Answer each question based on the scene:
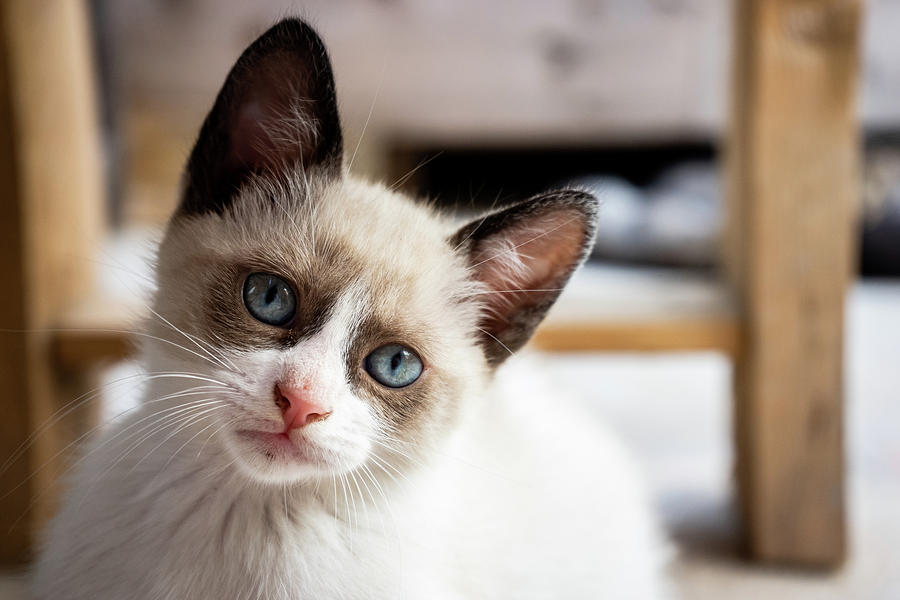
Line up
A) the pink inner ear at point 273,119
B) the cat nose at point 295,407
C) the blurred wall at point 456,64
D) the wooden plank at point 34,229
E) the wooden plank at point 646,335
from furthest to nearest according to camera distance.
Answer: the blurred wall at point 456,64 → the wooden plank at point 646,335 → the wooden plank at point 34,229 → the pink inner ear at point 273,119 → the cat nose at point 295,407

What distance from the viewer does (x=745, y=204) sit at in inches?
55.1

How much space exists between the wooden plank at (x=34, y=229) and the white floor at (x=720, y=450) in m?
0.17

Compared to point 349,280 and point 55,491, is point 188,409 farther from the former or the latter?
point 55,491

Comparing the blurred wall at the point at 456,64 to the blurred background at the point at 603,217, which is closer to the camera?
the blurred background at the point at 603,217

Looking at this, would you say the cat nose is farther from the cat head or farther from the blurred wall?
the blurred wall

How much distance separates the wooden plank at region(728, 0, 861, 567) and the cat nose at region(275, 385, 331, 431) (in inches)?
33.9

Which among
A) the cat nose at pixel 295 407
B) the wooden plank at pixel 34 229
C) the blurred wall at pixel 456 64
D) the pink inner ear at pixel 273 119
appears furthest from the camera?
the blurred wall at pixel 456 64

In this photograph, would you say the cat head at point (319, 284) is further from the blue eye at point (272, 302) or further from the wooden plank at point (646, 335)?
the wooden plank at point (646, 335)

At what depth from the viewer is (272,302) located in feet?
2.63

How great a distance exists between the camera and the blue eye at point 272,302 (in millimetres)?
799

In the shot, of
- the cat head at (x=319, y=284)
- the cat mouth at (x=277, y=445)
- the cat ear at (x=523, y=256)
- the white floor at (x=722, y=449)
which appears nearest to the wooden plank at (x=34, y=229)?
the cat head at (x=319, y=284)

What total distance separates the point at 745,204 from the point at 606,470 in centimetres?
53

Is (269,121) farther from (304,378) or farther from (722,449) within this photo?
(722,449)

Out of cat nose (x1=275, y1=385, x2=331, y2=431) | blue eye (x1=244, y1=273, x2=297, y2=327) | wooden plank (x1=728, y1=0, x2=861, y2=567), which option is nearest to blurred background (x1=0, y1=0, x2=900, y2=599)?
wooden plank (x1=728, y1=0, x2=861, y2=567)
